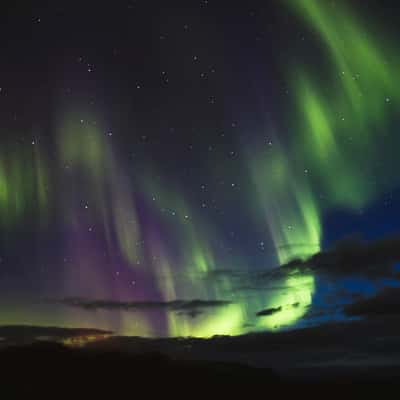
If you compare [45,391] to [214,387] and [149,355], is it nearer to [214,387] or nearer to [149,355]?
[214,387]

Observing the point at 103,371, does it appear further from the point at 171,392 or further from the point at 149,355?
the point at 149,355

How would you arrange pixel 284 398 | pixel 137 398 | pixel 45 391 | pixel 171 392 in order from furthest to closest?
pixel 284 398, pixel 171 392, pixel 137 398, pixel 45 391

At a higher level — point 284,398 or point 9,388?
point 9,388

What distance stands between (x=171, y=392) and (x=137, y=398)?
44.4 feet

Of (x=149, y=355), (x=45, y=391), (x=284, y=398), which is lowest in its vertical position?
(x=284, y=398)

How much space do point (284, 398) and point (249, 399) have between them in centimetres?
1803

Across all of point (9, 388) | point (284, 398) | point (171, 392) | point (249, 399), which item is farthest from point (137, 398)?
point (284, 398)

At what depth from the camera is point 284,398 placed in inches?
5032

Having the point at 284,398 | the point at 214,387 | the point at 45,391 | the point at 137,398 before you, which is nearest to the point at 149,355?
the point at 214,387

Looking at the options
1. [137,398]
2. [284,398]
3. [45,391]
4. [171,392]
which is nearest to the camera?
[45,391]

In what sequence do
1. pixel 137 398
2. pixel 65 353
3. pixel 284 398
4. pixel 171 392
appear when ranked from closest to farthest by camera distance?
pixel 137 398, pixel 171 392, pixel 65 353, pixel 284 398

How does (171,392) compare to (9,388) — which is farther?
(171,392)

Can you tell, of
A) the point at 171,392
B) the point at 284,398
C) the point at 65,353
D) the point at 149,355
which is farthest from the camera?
the point at 149,355

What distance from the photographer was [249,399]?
11375 cm
